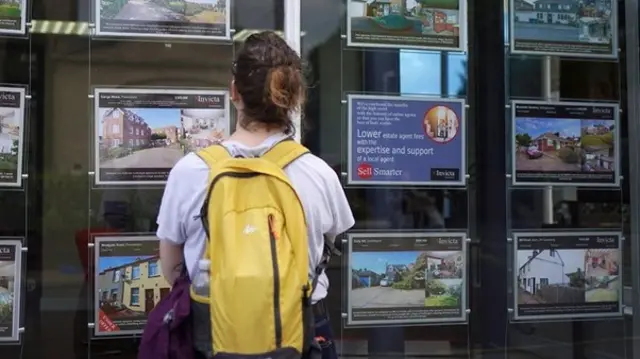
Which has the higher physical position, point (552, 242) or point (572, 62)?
point (572, 62)

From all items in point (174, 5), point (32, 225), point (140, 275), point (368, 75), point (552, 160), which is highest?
point (174, 5)

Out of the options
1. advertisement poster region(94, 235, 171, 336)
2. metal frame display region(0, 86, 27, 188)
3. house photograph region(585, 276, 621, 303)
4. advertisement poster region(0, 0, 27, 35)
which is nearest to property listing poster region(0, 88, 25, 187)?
metal frame display region(0, 86, 27, 188)

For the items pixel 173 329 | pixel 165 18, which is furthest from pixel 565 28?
pixel 173 329

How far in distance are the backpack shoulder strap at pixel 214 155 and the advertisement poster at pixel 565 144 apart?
3.02 meters

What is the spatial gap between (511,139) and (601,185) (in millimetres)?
721

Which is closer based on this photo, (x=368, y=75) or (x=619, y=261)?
(x=368, y=75)

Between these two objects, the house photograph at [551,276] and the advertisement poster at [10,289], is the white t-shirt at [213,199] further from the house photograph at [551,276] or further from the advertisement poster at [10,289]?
the house photograph at [551,276]

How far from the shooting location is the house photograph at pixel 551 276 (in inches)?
191

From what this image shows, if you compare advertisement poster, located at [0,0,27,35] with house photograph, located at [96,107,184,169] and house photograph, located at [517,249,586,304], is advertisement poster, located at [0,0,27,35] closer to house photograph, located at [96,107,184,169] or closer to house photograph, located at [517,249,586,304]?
house photograph, located at [96,107,184,169]

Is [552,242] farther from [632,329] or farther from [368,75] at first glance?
[368,75]

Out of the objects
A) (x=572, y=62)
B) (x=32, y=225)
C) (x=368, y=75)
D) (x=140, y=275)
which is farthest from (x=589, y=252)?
(x=32, y=225)

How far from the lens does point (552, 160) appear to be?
4.88m

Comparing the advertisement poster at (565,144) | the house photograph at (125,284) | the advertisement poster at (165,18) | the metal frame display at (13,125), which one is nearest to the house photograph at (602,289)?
the advertisement poster at (565,144)

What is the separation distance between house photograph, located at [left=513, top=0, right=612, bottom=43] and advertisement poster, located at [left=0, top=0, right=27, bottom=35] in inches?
118
